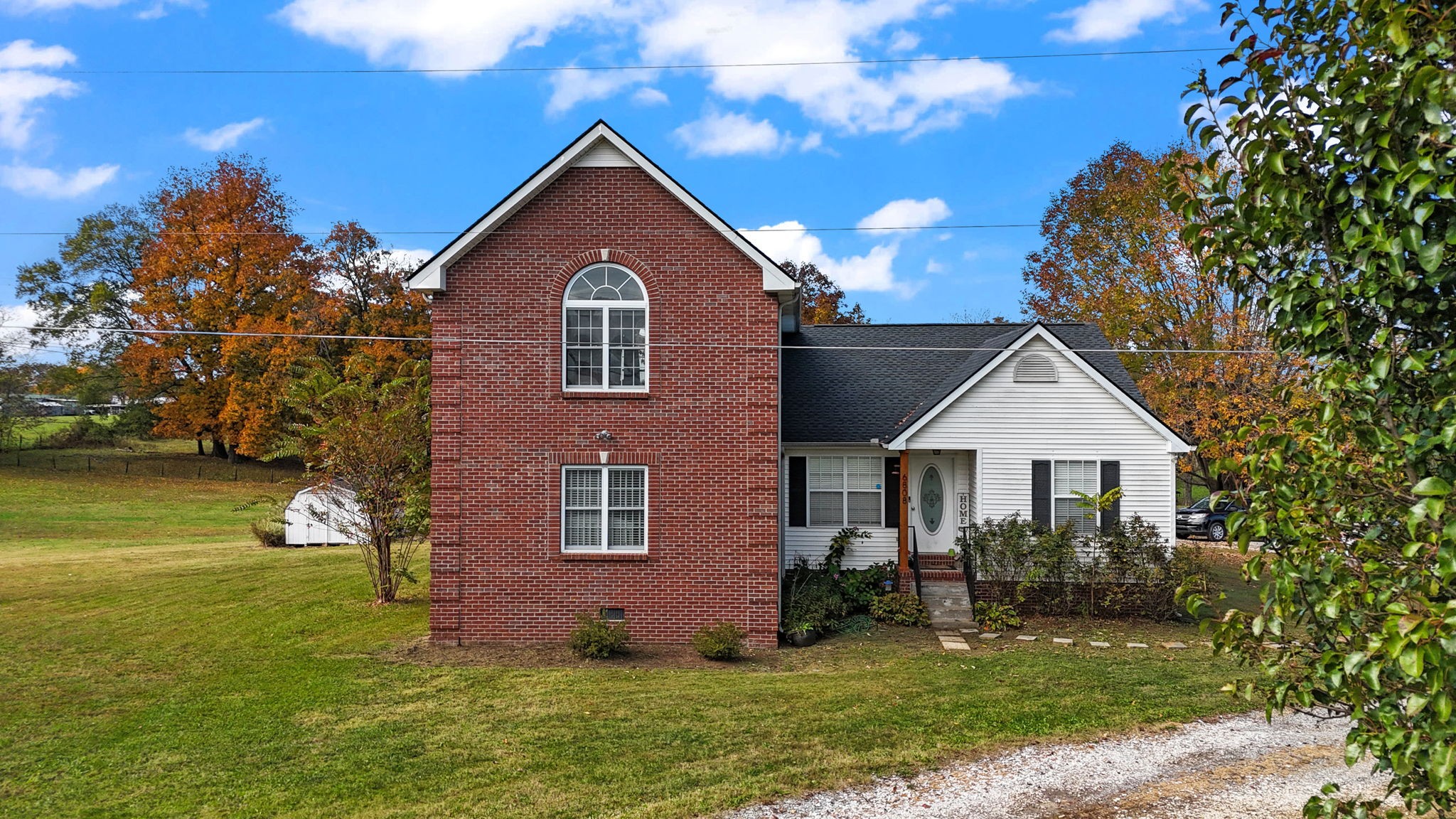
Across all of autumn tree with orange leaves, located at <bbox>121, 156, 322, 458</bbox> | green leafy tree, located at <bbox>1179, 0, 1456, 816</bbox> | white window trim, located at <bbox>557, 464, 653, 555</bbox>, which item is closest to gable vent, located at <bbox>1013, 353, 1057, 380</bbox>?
white window trim, located at <bbox>557, 464, 653, 555</bbox>

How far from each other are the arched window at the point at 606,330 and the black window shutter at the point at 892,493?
655 cm

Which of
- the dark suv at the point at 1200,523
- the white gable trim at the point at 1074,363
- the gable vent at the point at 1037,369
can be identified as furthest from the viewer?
the dark suv at the point at 1200,523

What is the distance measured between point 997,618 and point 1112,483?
12.9 feet

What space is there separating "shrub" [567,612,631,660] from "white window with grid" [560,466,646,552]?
1335mm

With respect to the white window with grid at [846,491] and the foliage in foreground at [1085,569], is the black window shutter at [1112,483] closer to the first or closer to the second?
the foliage in foreground at [1085,569]

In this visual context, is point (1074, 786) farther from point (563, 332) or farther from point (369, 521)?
point (369, 521)

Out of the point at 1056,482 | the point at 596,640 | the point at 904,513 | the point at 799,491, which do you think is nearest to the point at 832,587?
the point at 904,513

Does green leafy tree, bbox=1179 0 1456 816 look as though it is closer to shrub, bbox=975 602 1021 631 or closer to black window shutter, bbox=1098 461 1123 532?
shrub, bbox=975 602 1021 631

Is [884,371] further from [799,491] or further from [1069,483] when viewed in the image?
[1069,483]

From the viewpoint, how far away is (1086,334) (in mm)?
22500

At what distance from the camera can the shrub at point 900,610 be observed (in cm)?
1716

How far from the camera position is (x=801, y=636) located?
15609 millimetres

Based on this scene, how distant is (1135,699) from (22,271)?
2430 inches

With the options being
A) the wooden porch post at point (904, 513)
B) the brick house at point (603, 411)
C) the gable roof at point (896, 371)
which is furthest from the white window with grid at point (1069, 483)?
the brick house at point (603, 411)
